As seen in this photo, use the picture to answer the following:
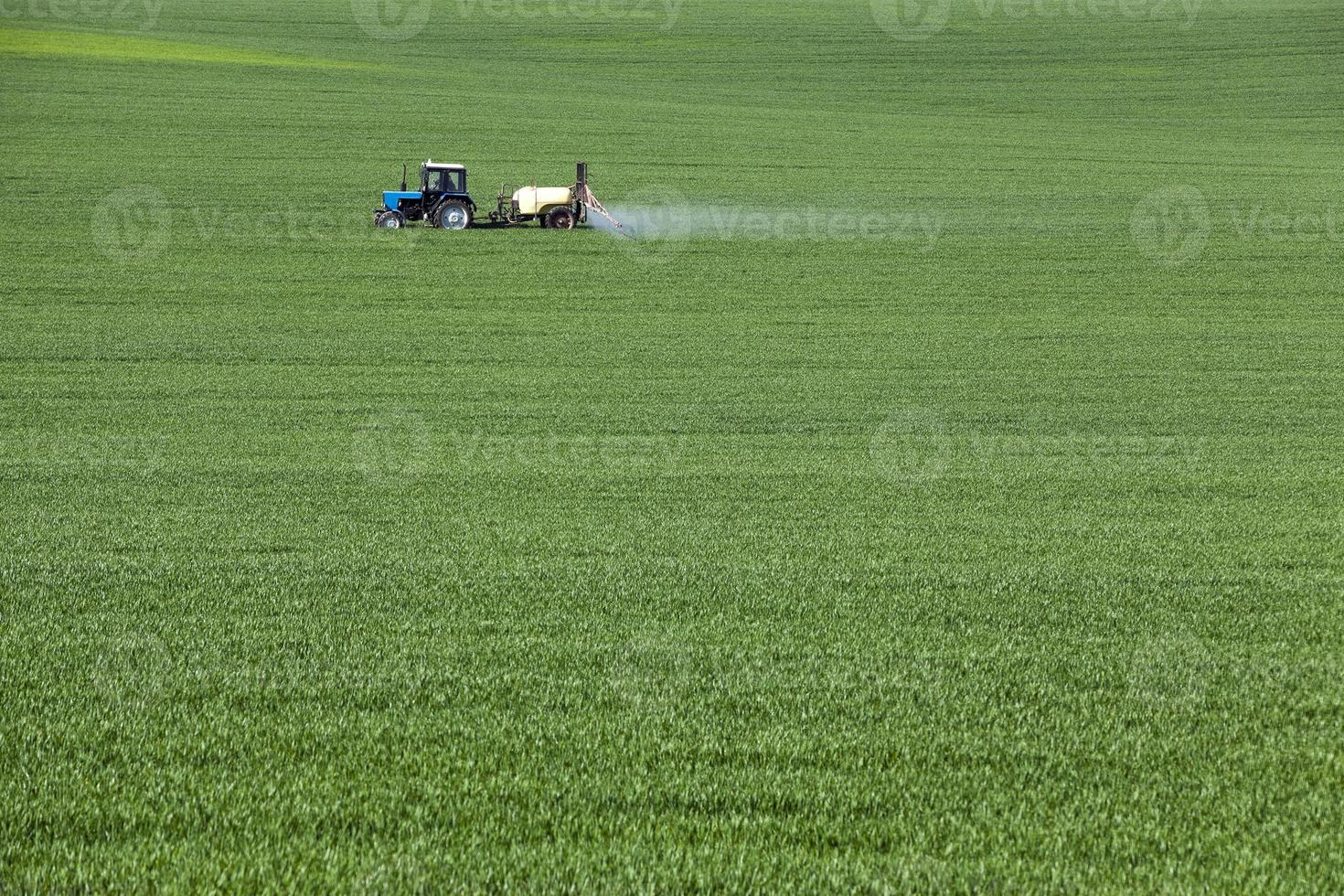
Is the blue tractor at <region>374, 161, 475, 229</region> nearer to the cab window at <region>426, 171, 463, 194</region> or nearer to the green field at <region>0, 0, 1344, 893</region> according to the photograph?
the cab window at <region>426, 171, 463, 194</region>

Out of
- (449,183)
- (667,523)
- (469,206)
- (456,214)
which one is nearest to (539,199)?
(469,206)

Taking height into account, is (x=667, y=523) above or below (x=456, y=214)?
below

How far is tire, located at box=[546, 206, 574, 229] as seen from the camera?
35.9 metres

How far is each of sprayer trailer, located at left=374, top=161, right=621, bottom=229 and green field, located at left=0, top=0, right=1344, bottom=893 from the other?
27.2 inches

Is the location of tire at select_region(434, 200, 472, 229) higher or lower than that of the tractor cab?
lower

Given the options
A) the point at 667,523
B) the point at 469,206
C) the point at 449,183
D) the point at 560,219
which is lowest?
the point at 667,523

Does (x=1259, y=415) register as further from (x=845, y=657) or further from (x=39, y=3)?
(x=39, y=3)

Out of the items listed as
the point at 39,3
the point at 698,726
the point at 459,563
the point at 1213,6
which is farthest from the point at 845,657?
the point at 1213,6

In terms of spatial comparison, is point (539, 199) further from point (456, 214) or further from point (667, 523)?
point (667, 523)

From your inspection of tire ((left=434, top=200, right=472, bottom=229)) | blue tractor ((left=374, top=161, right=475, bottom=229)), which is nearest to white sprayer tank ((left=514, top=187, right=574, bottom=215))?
blue tractor ((left=374, top=161, right=475, bottom=229))

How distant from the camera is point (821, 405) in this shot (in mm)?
19359

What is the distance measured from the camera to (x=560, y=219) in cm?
3600

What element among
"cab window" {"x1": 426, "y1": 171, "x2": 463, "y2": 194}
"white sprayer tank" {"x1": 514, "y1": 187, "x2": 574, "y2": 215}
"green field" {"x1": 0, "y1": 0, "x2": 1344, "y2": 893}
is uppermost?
"cab window" {"x1": 426, "y1": 171, "x2": 463, "y2": 194}

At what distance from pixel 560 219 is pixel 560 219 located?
0.03m
